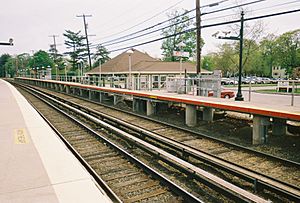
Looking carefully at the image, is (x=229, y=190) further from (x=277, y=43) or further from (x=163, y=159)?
(x=277, y=43)

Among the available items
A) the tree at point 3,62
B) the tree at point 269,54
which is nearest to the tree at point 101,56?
the tree at point 269,54

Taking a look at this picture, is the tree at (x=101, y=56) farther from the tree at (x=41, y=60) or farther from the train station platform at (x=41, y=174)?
the train station platform at (x=41, y=174)

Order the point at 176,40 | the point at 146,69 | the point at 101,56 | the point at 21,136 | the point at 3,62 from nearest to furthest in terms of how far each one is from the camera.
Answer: the point at 21,136, the point at 146,69, the point at 176,40, the point at 101,56, the point at 3,62

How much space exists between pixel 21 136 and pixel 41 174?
4072 millimetres

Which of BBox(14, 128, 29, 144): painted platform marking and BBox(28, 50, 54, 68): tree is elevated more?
BBox(28, 50, 54, 68): tree

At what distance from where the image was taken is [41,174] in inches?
216

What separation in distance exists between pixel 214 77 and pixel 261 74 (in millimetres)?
75595

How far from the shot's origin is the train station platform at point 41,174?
4555 mm

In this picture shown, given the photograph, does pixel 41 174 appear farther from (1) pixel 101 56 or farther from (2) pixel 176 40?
(1) pixel 101 56

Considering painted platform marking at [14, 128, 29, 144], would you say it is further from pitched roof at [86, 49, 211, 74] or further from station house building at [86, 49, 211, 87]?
pitched roof at [86, 49, 211, 74]

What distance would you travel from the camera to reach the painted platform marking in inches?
328

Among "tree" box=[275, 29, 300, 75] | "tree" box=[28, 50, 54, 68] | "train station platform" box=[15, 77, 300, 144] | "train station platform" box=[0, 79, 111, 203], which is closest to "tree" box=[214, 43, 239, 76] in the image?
"tree" box=[275, 29, 300, 75]

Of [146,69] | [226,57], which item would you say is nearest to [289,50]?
[226,57]

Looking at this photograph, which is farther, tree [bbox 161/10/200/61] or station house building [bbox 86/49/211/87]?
tree [bbox 161/10/200/61]
